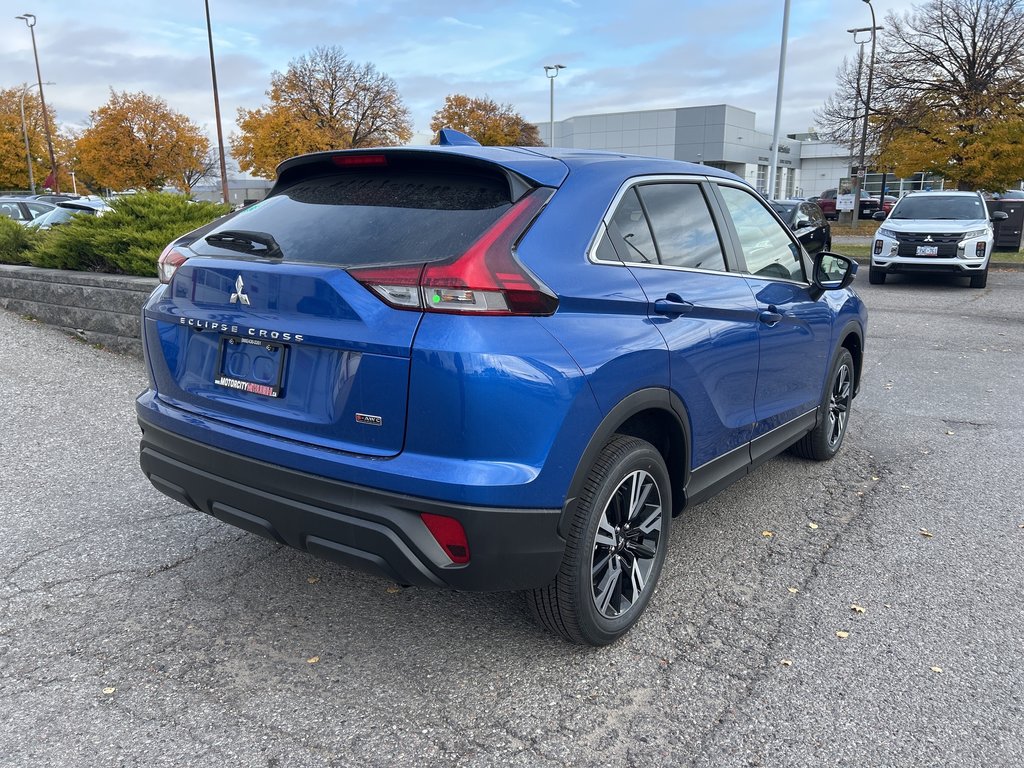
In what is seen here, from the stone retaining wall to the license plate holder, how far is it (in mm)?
4472

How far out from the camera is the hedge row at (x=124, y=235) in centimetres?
732

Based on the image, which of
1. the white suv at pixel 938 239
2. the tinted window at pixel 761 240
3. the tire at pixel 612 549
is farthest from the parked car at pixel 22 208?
the tire at pixel 612 549

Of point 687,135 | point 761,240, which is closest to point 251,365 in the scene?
point 761,240

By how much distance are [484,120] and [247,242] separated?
52.0m

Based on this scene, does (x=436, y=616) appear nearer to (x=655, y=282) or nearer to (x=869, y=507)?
(x=655, y=282)

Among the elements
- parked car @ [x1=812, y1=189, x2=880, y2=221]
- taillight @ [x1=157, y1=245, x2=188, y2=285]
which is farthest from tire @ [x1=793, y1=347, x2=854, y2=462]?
parked car @ [x1=812, y1=189, x2=880, y2=221]

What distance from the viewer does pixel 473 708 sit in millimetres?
2639

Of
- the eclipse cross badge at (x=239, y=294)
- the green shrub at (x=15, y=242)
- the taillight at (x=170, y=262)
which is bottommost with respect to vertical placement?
the green shrub at (x=15, y=242)

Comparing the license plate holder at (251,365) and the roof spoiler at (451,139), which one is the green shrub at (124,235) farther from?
the license plate holder at (251,365)

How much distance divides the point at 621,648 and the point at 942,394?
5.27 metres

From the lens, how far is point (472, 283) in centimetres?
238

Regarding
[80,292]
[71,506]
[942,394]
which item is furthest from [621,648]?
[80,292]

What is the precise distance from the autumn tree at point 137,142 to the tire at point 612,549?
153ft

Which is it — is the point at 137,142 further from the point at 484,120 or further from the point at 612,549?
the point at 612,549
